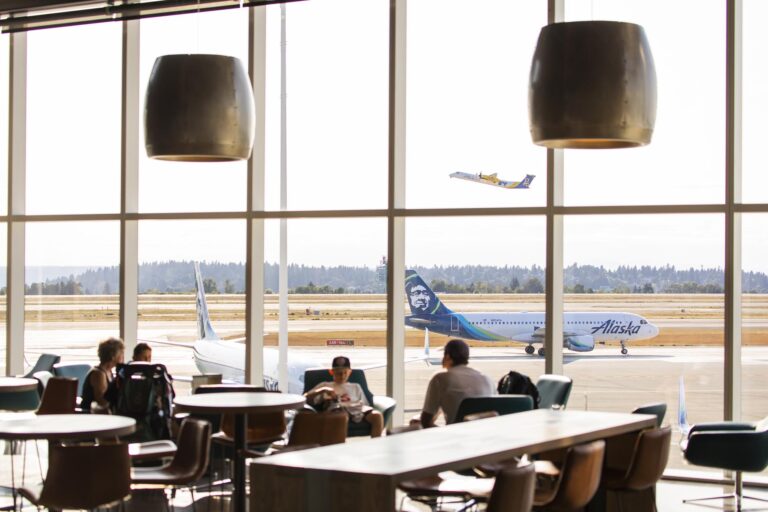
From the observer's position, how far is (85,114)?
42.8 m

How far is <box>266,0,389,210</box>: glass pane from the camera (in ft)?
143

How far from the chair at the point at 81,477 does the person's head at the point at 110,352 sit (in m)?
2.37

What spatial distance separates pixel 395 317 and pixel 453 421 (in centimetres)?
218

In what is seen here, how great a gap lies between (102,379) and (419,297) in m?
35.6

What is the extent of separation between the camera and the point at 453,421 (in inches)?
239

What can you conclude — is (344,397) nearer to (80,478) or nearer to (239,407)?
(239,407)

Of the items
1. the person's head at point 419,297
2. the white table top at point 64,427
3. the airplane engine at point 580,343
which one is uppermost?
the white table top at point 64,427

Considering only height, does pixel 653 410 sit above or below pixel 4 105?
below

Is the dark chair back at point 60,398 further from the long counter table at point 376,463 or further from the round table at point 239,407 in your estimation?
the long counter table at point 376,463

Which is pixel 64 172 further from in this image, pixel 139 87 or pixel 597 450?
pixel 597 450

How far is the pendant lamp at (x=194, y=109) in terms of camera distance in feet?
13.3

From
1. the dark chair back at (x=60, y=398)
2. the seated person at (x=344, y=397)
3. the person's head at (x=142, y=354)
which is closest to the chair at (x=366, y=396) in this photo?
the seated person at (x=344, y=397)

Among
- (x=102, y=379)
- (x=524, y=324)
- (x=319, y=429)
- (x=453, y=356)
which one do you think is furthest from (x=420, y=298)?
(x=319, y=429)

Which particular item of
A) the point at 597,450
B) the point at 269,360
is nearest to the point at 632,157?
the point at 269,360
